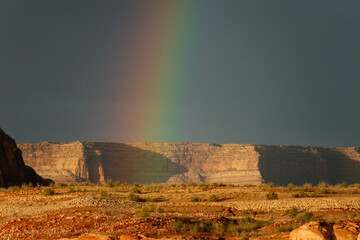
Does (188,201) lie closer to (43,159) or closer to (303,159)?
(43,159)

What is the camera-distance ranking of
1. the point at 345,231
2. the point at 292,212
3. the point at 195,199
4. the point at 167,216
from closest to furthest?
the point at 345,231 → the point at 167,216 → the point at 292,212 → the point at 195,199

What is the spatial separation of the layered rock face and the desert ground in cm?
7691

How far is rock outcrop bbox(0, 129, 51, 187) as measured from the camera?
145 ft

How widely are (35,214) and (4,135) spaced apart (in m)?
27.3

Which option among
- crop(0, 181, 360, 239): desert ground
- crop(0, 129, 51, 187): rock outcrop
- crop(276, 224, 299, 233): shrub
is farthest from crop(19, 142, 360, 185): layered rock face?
crop(276, 224, 299, 233): shrub

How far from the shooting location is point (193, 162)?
123812 millimetres

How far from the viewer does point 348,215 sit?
65.1 ft

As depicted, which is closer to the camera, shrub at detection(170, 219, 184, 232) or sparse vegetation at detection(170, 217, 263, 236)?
sparse vegetation at detection(170, 217, 263, 236)

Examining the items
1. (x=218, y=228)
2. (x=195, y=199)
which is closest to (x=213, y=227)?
(x=218, y=228)

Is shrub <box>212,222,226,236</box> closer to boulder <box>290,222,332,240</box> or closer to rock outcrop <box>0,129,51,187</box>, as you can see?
boulder <box>290,222,332,240</box>

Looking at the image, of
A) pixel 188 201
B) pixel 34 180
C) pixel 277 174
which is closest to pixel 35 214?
pixel 188 201

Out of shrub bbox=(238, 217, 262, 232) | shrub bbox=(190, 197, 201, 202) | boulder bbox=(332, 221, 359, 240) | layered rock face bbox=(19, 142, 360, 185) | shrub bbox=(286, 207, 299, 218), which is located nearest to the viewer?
boulder bbox=(332, 221, 359, 240)

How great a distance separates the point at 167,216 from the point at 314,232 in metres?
8.95

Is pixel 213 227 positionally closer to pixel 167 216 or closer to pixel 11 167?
pixel 167 216
